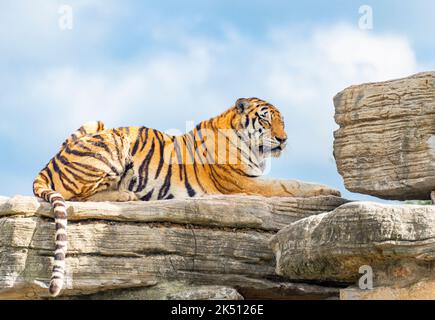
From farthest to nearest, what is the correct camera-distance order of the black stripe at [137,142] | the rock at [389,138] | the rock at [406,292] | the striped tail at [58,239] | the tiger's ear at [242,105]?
the tiger's ear at [242,105], the black stripe at [137,142], the rock at [389,138], the striped tail at [58,239], the rock at [406,292]

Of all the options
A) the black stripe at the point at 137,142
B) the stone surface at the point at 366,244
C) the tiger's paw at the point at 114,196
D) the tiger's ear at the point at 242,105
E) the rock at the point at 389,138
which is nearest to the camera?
the stone surface at the point at 366,244

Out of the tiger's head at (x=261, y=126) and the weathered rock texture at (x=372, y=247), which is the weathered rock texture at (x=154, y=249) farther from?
the tiger's head at (x=261, y=126)

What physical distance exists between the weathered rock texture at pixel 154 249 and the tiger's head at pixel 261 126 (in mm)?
1802

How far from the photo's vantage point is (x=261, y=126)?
653 inches

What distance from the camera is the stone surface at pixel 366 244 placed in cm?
1213

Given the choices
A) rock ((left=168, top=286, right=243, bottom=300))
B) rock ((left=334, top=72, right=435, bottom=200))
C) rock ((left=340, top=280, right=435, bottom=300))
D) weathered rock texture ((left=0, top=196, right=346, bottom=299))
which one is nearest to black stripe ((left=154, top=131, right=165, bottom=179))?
weathered rock texture ((left=0, top=196, right=346, bottom=299))

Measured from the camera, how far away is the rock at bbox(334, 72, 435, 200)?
13820mm

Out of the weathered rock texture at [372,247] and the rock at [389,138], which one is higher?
the rock at [389,138]

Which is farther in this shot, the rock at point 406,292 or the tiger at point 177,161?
the tiger at point 177,161

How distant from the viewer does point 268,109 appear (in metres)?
16.7

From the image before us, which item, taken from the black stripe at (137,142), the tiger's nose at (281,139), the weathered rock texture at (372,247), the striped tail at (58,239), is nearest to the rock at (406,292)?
the weathered rock texture at (372,247)

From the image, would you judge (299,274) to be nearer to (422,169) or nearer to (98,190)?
(422,169)
